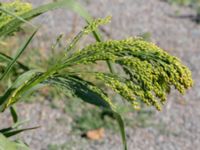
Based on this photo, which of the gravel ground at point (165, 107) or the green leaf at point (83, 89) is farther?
the gravel ground at point (165, 107)

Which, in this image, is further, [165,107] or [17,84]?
[165,107]

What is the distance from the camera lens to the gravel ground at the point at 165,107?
3795 mm

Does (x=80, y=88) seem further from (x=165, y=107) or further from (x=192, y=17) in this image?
(x=192, y=17)

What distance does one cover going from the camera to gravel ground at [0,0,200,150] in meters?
3.79

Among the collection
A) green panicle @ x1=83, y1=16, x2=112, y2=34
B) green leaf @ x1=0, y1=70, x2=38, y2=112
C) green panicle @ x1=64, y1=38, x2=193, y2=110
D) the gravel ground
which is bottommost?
green panicle @ x1=64, y1=38, x2=193, y2=110

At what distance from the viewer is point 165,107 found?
4383 mm

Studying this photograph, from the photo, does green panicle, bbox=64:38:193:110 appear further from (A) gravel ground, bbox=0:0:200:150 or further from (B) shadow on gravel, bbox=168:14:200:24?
(B) shadow on gravel, bbox=168:14:200:24

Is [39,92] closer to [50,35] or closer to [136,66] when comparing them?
[50,35]

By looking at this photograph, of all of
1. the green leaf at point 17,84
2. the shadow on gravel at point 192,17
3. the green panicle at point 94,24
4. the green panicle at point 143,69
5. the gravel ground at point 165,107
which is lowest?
the green panicle at point 143,69

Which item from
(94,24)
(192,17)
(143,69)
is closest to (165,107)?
(192,17)

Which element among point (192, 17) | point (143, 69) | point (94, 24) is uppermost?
point (192, 17)

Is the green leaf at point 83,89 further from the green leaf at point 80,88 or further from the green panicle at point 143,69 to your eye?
the green panicle at point 143,69

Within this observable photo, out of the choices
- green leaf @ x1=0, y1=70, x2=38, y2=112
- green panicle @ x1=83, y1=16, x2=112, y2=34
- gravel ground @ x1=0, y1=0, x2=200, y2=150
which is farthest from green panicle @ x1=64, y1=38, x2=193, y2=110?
gravel ground @ x1=0, y1=0, x2=200, y2=150

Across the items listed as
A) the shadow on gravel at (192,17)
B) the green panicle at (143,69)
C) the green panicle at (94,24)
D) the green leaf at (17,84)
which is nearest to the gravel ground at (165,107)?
the shadow on gravel at (192,17)
